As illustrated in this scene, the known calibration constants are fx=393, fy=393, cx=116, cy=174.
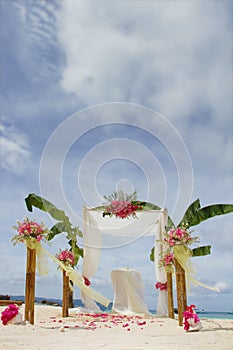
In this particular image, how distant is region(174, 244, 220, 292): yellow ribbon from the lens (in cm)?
632

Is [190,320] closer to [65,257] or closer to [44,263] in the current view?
[44,263]

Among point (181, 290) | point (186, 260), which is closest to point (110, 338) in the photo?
point (181, 290)

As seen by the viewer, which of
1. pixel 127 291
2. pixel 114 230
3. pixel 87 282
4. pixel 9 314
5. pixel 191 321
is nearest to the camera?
pixel 191 321

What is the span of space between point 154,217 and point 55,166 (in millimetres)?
3628

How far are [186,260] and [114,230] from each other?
4430mm

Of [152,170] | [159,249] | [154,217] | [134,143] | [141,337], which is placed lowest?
[141,337]

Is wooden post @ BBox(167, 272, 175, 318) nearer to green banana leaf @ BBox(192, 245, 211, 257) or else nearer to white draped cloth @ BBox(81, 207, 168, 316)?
white draped cloth @ BBox(81, 207, 168, 316)

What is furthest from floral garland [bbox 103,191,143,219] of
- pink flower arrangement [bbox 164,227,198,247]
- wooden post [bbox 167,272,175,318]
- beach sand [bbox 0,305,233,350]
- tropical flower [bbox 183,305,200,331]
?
tropical flower [bbox 183,305,200,331]

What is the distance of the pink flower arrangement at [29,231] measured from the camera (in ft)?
21.6

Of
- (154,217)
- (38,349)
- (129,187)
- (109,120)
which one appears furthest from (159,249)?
(38,349)

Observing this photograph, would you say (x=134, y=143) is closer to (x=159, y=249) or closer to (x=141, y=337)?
(x=159, y=249)

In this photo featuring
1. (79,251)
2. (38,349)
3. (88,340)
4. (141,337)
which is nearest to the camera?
(38,349)

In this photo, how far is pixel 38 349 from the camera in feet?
14.0

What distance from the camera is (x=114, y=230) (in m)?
10.6
